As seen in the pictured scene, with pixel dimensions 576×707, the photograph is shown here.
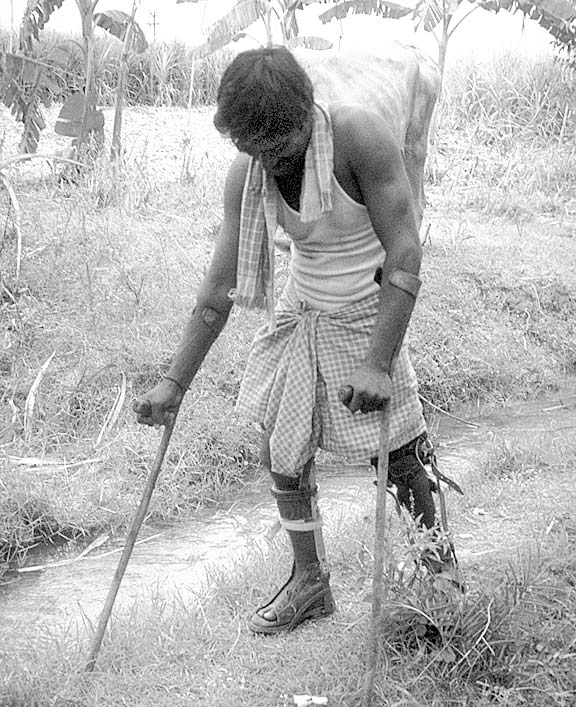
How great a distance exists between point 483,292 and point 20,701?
523cm

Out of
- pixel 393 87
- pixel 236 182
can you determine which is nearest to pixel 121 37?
pixel 393 87

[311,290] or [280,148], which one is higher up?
[280,148]

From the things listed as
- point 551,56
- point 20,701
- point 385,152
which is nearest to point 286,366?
point 385,152

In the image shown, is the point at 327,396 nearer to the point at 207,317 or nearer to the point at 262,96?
the point at 207,317

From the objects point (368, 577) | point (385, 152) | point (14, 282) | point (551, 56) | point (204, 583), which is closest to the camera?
point (385, 152)

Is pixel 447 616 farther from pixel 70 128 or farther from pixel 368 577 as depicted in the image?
pixel 70 128

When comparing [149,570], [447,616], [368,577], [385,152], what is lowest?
[149,570]

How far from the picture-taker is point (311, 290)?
120 inches

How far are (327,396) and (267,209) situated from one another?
21.6 inches

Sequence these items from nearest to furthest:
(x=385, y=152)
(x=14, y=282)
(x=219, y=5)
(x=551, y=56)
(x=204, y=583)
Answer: (x=385, y=152), (x=204, y=583), (x=14, y=282), (x=551, y=56), (x=219, y=5)

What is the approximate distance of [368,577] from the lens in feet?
11.4

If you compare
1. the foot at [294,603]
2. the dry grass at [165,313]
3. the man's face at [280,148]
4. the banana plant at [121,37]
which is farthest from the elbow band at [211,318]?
the banana plant at [121,37]

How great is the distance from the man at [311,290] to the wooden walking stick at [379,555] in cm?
8

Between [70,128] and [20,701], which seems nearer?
[20,701]
